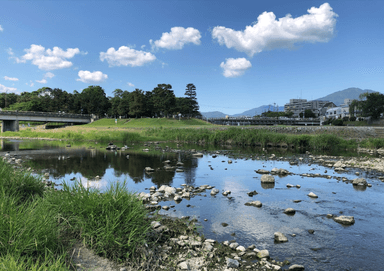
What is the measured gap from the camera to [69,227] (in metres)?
5.11

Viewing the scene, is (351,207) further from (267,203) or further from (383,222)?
(267,203)

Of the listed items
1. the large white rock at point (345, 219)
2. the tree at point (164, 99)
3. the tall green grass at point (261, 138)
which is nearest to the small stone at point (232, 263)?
the large white rock at point (345, 219)

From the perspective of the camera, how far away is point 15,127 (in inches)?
2611

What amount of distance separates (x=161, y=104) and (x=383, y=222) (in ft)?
277

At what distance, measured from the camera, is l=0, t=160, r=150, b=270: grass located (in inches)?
156

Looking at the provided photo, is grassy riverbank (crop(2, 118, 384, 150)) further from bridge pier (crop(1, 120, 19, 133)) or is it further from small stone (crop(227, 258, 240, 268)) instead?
small stone (crop(227, 258, 240, 268))

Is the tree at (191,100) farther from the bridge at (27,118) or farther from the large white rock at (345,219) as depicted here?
the large white rock at (345,219)

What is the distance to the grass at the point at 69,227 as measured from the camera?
3974 mm

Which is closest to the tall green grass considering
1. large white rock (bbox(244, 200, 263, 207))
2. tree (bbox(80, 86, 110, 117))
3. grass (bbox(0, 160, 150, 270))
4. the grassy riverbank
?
the grassy riverbank

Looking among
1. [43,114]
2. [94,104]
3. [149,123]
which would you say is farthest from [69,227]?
[94,104]

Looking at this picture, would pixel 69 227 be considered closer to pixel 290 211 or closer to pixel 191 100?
pixel 290 211

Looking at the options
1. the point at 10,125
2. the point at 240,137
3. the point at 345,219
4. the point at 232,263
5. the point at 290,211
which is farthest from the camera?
the point at 10,125

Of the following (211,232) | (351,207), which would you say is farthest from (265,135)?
(211,232)

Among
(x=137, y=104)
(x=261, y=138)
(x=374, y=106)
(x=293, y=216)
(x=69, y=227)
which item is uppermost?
(x=137, y=104)
